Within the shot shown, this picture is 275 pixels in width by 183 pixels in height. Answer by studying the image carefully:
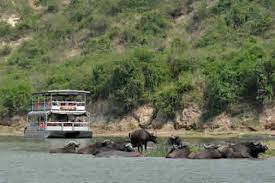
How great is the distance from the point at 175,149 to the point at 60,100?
34.5 meters

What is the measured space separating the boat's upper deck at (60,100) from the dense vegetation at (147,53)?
4.55 metres

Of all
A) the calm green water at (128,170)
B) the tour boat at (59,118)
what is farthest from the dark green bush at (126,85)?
the calm green water at (128,170)

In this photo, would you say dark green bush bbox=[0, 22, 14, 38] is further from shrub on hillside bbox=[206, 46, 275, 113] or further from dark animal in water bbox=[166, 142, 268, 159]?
dark animal in water bbox=[166, 142, 268, 159]

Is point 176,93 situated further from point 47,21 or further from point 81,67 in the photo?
A: point 47,21

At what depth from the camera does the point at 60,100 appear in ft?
239

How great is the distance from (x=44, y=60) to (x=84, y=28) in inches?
276

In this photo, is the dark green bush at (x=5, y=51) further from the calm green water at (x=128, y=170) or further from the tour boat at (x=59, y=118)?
the calm green water at (x=128, y=170)

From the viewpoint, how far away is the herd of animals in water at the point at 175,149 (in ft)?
125

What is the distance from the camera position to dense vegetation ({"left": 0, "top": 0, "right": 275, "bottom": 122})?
69750 millimetres

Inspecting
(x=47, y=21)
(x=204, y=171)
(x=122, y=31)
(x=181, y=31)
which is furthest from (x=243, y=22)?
(x=204, y=171)

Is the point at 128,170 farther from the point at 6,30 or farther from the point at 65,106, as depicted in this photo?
the point at 6,30

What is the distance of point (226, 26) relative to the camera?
83625 mm

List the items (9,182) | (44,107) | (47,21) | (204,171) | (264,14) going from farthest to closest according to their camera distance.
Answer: (47,21), (264,14), (44,107), (204,171), (9,182)

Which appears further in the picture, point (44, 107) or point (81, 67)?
point (81, 67)
